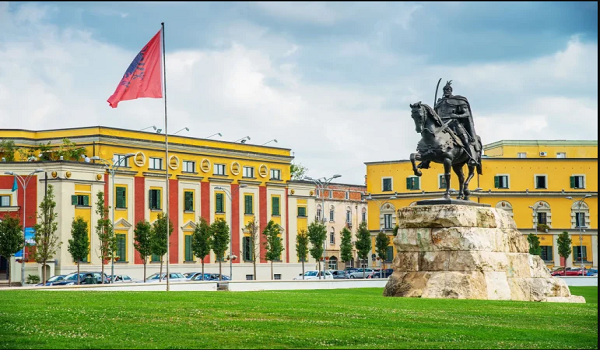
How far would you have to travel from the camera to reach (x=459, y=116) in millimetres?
35719

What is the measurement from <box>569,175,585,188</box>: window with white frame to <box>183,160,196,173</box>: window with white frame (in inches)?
1756

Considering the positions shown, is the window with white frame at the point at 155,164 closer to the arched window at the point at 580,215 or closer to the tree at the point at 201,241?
the tree at the point at 201,241

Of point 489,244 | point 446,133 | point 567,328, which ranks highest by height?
point 446,133

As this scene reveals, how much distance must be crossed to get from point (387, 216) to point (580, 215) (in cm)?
2186

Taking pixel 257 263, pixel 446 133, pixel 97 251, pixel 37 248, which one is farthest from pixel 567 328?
pixel 257 263

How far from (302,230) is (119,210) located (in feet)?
66.5

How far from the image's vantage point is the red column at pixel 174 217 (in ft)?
284

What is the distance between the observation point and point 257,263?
308 feet

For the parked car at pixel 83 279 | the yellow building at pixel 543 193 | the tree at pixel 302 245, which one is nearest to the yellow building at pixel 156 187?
the tree at pixel 302 245

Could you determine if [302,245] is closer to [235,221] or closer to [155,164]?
[235,221]

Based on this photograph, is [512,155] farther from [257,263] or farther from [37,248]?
[37,248]

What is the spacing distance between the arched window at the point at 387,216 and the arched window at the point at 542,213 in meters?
15.9

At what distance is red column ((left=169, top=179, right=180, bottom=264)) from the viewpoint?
284ft

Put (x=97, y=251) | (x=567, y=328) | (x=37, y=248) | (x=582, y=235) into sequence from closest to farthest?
(x=567, y=328), (x=37, y=248), (x=97, y=251), (x=582, y=235)
